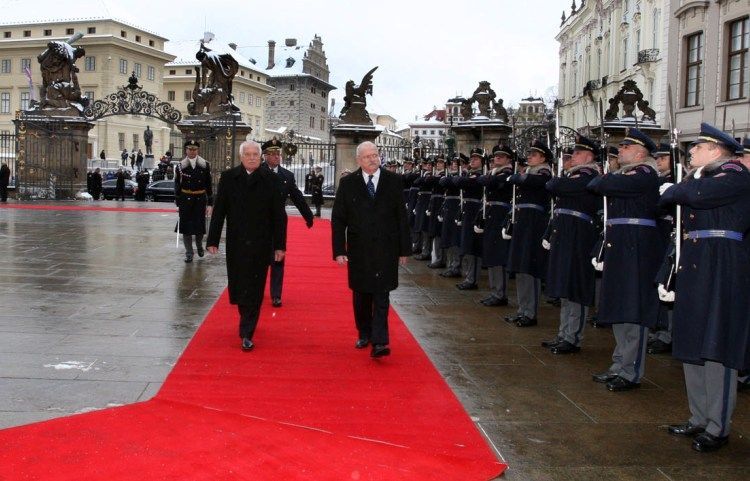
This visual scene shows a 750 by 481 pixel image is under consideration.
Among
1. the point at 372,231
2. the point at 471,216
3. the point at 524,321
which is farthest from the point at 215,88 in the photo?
the point at 372,231

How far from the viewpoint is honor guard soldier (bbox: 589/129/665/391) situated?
5.95m

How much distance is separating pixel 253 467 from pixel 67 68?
27156mm

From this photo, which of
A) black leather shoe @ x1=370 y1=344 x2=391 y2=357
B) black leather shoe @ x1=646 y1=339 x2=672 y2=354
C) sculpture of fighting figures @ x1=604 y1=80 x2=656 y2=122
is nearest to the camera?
black leather shoe @ x1=370 y1=344 x2=391 y2=357

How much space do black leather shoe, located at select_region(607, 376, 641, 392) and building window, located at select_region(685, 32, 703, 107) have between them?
23.6m

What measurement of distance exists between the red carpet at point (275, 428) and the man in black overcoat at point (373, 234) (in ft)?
1.51

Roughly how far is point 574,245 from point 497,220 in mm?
2336

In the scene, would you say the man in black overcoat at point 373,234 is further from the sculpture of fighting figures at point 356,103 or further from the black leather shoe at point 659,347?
the sculpture of fighting figures at point 356,103

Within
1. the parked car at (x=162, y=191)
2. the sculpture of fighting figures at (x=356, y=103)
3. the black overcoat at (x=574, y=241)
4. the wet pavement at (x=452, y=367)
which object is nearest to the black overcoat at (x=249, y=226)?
the wet pavement at (x=452, y=367)

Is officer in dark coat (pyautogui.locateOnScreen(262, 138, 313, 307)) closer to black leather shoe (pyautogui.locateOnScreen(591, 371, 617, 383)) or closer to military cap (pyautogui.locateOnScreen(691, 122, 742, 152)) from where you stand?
black leather shoe (pyautogui.locateOnScreen(591, 371, 617, 383))

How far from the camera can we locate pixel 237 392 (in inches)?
216

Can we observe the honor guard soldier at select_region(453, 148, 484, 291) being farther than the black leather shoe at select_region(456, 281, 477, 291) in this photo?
No

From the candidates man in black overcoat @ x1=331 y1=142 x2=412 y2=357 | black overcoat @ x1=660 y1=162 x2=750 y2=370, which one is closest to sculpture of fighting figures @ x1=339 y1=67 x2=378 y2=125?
man in black overcoat @ x1=331 y1=142 x2=412 y2=357

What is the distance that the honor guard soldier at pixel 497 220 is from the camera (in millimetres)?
9195

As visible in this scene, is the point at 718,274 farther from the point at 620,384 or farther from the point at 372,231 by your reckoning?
the point at 372,231
